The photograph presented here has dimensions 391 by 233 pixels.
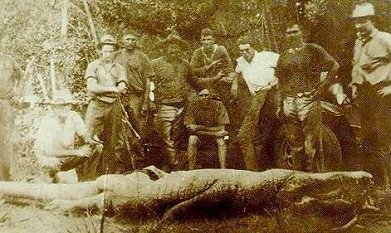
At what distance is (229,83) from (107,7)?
151 centimetres

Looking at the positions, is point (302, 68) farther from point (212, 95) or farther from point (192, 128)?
point (192, 128)

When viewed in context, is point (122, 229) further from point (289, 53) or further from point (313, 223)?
point (289, 53)

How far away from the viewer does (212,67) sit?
5.95m

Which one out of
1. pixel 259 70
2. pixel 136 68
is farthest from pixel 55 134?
pixel 259 70

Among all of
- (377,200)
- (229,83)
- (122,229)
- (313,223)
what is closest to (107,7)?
(229,83)

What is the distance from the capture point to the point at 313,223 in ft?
19.3

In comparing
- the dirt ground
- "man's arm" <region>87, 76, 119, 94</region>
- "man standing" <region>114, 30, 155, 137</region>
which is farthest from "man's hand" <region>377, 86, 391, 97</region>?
"man's arm" <region>87, 76, 119, 94</region>

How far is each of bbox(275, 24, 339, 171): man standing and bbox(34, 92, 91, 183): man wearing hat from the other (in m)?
2.18

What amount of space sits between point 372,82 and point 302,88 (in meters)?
0.80

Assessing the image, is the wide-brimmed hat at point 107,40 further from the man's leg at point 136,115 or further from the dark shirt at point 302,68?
the dark shirt at point 302,68

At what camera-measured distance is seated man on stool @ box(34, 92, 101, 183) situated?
564cm

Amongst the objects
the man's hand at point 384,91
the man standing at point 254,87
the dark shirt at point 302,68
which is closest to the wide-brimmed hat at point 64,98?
the man standing at point 254,87

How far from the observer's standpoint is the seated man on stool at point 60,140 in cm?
564

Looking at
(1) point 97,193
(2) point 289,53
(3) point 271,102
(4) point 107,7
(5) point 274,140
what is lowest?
(1) point 97,193
